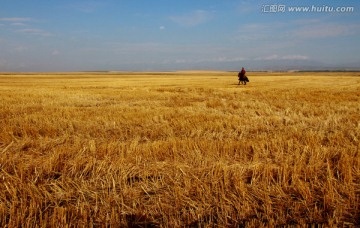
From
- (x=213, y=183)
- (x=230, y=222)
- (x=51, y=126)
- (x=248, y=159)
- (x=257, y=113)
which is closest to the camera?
(x=230, y=222)

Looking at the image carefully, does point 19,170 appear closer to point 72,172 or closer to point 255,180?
point 72,172

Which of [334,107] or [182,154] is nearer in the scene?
[182,154]

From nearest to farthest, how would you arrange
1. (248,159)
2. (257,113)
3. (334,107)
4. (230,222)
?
(230,222), (248,159), (257,113), (334,107)

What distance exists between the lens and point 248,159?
4820 millimetres

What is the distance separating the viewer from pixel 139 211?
3.21m

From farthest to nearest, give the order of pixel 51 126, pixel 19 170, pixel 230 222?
pixel 51 126
pixel 19 170
pixel 230 222

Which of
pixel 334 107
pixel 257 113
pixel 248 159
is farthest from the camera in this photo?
pixel 334 107

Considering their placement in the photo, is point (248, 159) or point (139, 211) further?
point (248, 159)

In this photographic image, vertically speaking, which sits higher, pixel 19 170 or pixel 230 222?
pixel 19 170

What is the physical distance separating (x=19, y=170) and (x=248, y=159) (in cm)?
353

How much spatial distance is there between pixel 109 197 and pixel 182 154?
1.82 meters

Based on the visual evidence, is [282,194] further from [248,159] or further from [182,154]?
[182,154]

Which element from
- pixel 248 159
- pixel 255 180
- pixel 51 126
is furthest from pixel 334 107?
pixel 51 126

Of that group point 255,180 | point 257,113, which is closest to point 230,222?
point 255,180
